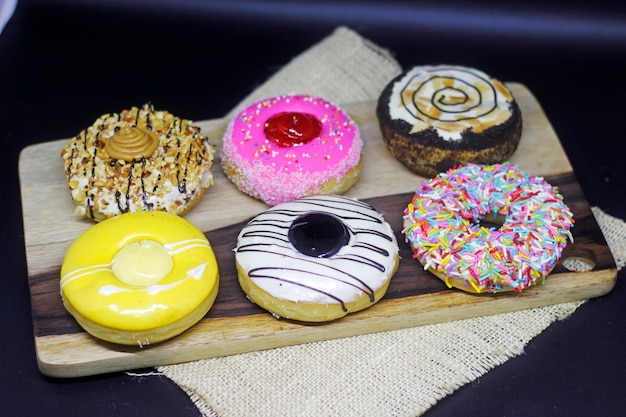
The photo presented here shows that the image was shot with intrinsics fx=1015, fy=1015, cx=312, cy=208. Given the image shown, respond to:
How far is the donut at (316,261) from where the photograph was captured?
133 inches

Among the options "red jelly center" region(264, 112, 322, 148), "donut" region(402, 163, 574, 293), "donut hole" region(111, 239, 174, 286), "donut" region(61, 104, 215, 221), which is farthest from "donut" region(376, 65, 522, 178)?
"donut hole" region(111, 239, 174, 286)

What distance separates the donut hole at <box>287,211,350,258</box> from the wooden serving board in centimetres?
26

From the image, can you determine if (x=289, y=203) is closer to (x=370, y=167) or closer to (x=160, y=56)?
(x=370, y=167)

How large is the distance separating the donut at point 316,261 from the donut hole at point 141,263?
10.5 inches

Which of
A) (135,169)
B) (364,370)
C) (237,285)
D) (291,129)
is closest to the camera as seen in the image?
(364,370)

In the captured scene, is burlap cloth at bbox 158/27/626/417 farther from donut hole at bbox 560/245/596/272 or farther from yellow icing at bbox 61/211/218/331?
yellow icing at bbox 61/211/218/331

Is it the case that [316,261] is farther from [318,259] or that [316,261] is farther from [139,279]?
[139,279]

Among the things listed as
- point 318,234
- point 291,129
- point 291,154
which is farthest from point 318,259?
point 291,129

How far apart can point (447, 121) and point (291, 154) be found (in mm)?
629

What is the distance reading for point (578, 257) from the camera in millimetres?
3764

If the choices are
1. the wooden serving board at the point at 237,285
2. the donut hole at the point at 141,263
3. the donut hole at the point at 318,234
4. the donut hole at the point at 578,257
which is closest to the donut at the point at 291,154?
the wooden serving board at the point at 237,285

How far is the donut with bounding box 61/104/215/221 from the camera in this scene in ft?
12.2

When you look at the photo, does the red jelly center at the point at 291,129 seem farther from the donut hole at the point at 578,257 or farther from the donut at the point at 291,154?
the donut hole at the point at 578,257

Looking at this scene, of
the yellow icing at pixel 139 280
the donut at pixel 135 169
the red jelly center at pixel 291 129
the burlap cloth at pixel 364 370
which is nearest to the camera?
the yellow icing at pixel 139 280
